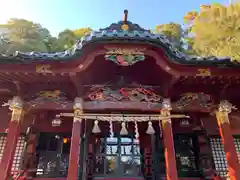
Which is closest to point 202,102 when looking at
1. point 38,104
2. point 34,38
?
→ point 38,104

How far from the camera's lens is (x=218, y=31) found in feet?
64.0

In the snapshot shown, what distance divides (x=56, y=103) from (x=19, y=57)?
5.73 ft

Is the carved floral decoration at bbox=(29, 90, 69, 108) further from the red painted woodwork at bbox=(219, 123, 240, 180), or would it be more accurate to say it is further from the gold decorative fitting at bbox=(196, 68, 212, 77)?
the red painted woodwork at bbox=(219, 123, 240, 180)

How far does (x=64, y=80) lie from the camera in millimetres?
6734

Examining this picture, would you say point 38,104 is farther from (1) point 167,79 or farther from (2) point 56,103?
(1) point 167,79

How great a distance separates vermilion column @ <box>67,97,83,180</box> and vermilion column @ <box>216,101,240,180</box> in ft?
13.8

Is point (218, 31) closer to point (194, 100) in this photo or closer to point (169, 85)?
point (194, 100)

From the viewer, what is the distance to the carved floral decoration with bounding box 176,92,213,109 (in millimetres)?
7004

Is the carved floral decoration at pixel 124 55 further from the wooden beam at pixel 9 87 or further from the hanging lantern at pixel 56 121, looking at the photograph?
the hanging lantern at pixel 56 121

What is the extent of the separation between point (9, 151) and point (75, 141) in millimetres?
1832

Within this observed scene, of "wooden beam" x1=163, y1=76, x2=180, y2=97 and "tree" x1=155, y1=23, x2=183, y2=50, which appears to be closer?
"wooden beam" x1=163, y1=76, x2=180, y2=97

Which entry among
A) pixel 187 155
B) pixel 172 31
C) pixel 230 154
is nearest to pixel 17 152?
pixel 187 155

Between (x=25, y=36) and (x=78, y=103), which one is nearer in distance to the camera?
(x=78, y=103)

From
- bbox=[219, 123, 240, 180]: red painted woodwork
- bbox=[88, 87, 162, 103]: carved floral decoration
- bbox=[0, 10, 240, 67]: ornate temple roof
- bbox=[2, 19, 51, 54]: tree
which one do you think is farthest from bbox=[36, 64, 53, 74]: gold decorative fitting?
bbox=[2, 19, 51, 54]: tree
